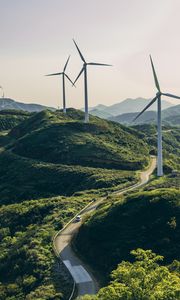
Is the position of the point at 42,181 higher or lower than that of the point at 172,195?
lower

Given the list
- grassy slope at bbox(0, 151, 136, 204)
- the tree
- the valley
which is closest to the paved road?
the valley

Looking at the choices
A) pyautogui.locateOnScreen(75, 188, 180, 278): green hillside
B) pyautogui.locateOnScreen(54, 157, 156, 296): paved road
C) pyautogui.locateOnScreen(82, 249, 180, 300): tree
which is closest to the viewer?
pyautogui.locateOnScreen(82, 249, 180, 300): tree

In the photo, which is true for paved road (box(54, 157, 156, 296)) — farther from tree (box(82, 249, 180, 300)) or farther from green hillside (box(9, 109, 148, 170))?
green hillside (box(9, 109, 148, 170))

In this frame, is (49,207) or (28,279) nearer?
(28,279)

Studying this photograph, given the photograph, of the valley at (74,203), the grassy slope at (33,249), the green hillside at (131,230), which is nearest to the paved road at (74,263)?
the valley at (74,203)

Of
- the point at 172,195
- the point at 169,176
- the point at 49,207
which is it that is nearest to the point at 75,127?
the point at 169,176

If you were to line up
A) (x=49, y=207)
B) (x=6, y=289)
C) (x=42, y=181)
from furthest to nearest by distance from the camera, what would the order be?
(x=42, y=181), (x=49, y=207), (x=6, y=289)

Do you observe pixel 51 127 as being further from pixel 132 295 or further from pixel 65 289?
pixel 132 295
